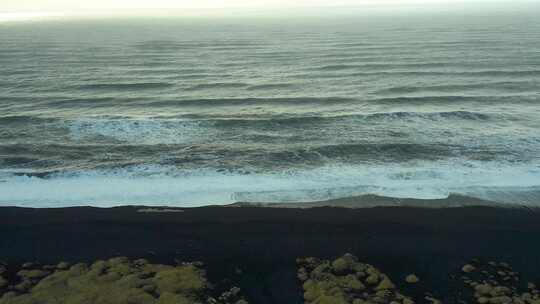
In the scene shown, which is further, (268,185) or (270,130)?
(270,130)

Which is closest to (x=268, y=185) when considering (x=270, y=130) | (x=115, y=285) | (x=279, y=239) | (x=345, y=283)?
(x=279, y=239)

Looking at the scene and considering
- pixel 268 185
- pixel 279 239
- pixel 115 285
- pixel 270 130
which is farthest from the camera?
pixel 270 130

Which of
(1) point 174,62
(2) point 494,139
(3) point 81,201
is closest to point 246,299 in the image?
(3) point 81,201

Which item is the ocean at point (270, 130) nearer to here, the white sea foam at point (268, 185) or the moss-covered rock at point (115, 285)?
the white sea foam at point (268, 185)

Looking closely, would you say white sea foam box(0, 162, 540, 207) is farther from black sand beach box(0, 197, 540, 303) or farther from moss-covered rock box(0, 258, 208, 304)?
moss-covered rock box(0, 258, 208, 304)

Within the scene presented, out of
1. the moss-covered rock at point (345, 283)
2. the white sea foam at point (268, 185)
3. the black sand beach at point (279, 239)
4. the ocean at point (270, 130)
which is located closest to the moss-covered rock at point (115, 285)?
the black sand beach at point (279, 239)

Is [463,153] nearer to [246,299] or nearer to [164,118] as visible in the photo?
[246,299]

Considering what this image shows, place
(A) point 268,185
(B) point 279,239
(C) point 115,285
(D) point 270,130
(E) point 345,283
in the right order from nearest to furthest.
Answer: (C) point 115,285 → (E) point 345,283 → (B) point 279,239 → (A) point 268,185 → (D) point 270,130

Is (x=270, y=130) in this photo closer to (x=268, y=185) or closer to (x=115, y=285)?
(x=268, y=185)
